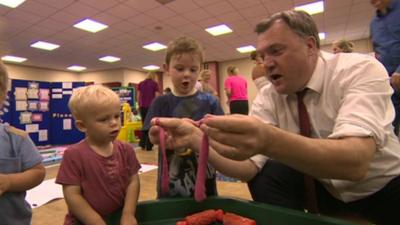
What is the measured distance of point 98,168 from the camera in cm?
85

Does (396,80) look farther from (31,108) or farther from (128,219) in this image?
(31,108)

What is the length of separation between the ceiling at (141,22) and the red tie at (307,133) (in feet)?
12.8

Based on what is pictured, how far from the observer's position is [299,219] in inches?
25.6

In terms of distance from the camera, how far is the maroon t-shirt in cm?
83

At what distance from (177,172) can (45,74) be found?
33.0ft

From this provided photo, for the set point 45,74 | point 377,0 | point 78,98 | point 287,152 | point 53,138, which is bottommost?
point 53,138

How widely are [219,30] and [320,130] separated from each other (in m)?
5.42

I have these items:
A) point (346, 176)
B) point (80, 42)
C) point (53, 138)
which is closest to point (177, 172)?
point (346, 176)

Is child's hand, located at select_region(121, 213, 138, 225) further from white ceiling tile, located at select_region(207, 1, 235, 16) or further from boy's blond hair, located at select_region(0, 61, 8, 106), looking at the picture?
white ceiling tile, located at select_region(207, 1, 235, 16)

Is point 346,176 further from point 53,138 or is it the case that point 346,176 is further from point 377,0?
point 53,138

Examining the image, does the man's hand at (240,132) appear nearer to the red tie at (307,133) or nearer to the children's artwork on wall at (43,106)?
the red tie at (307,133)

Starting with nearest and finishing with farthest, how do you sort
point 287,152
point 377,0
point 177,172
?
→ point 287,152
point 177,172
point 377,0

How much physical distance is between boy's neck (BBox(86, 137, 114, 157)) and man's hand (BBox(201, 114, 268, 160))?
21.2 inches

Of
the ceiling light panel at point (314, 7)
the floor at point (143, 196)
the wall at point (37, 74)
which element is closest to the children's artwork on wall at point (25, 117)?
the wall at point (37, 74)
